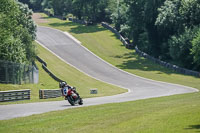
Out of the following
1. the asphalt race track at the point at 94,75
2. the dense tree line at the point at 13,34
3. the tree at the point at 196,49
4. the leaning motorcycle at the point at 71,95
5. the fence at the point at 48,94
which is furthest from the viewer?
the tree at the point at 196,49

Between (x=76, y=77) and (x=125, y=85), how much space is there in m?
7.52

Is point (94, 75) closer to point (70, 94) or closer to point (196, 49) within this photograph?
point (196, 49)

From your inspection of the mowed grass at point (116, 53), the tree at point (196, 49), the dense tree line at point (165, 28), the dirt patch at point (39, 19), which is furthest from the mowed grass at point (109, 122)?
the dirt patch at point (39, 19)

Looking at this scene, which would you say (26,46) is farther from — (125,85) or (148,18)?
(148,18)

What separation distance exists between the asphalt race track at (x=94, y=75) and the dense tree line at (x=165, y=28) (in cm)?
981

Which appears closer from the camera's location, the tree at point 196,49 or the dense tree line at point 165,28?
the tree at point 196,49

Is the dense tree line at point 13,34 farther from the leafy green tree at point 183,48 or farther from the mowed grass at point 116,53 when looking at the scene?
the leafy green tree at point 183,48

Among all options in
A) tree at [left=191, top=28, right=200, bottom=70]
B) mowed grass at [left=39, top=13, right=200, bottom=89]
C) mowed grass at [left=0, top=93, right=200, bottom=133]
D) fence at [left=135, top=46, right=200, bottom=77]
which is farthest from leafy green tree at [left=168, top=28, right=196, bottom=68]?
mowed grass at [left=0, top=93, right=200, bottom=133]

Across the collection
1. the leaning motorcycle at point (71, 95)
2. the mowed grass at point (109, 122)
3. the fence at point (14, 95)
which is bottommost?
the fence at point (14, 95)

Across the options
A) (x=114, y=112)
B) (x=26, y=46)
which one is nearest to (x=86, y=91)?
(x=26, y=46)

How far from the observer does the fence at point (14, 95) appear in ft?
117

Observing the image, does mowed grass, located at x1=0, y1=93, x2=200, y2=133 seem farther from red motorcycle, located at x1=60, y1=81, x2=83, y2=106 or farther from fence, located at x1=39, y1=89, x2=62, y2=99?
fence, located at x1=39, y1=89, x2=62, y2=99

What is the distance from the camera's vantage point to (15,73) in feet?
147

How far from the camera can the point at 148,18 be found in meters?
78.1
